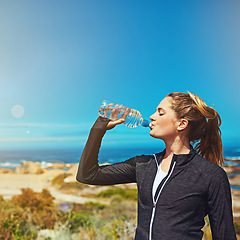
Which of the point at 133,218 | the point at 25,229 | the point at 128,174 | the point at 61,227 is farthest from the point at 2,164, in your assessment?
the point at 128,174

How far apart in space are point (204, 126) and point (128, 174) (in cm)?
46

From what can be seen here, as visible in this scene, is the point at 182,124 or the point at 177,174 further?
the point at 182,124

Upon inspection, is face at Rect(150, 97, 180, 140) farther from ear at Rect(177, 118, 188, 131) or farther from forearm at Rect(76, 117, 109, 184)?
forearm at Rect(76, 117, 109, 184)

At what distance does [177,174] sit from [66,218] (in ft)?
12.0

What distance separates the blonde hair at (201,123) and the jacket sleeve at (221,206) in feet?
0.98

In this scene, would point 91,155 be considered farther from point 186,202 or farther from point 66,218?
point 66,218

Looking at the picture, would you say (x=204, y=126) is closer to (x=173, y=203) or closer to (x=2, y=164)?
(x=173, y=203)

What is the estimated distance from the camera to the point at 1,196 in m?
4.91

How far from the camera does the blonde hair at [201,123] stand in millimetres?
1394

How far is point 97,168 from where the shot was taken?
1441mm

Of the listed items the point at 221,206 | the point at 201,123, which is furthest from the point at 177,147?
the point at 221,206

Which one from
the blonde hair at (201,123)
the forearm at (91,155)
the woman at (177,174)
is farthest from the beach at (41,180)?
the forearm at (91,155)

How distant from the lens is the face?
1.36 meters

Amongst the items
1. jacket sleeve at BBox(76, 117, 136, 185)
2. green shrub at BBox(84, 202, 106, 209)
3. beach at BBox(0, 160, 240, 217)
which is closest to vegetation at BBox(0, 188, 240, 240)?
green shrub at BBox(84, 202, 106, 209)
